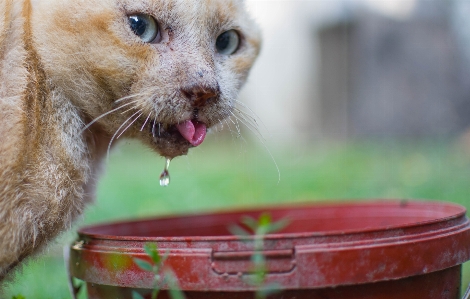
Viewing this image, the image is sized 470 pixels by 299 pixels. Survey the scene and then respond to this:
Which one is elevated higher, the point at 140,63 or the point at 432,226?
the point at 140,63

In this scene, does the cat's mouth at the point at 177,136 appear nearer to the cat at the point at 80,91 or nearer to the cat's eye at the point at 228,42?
the cat at the point at 80,91

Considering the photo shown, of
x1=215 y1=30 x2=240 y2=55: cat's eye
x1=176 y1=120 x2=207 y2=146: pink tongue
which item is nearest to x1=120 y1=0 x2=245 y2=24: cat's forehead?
x1=215 y1=30 x2=240 y2=55: cat's eye

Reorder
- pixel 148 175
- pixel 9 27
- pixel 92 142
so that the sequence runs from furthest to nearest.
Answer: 1. pixel 148 175
2. pixel 92 142
3. pixel 9 27

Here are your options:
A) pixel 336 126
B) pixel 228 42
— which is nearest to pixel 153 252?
pixel 228 42

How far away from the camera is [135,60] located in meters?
1.71

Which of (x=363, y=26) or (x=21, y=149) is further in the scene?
(x=363, y=26)

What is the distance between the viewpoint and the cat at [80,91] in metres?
1.57

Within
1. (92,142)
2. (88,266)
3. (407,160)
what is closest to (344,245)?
(88,266)

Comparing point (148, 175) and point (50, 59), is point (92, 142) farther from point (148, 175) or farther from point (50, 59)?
point (148, 175)

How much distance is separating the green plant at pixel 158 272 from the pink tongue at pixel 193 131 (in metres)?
0.51

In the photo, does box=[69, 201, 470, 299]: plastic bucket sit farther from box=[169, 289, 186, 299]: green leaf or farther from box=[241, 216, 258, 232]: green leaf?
box=[241, 216, 258, 232]: green leaf

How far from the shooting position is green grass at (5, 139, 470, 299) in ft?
12.2

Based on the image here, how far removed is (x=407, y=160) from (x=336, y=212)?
3735 mm

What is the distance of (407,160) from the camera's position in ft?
19.0
